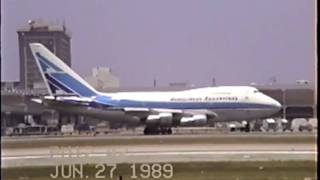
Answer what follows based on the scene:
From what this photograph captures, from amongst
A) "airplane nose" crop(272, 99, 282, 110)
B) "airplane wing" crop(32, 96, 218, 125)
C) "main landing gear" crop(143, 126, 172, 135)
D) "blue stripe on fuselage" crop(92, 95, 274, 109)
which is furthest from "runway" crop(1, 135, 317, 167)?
"blue stripe on fuselage" crop(92, 95, 274, 109)

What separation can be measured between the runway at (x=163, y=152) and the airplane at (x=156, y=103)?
18.3 inches

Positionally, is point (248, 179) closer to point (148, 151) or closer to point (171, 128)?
point (148, 151)

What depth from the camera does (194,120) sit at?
9.12 m

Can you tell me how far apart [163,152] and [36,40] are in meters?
2.17

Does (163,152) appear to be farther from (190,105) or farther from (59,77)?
(190,105)

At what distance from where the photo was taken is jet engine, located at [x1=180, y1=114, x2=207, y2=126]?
29.2 feet

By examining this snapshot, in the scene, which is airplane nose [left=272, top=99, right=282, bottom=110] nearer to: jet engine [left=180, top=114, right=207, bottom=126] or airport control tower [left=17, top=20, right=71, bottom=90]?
jet engine [left=180, top=114, right=207, bottom=126]

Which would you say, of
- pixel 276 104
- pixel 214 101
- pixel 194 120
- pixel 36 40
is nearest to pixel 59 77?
pixel 36 40

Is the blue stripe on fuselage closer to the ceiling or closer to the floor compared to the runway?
closer to the ceiling

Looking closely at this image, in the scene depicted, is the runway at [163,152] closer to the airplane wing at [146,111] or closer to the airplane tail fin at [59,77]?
the airplane wing at [146,111]

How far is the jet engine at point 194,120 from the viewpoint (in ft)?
29.2

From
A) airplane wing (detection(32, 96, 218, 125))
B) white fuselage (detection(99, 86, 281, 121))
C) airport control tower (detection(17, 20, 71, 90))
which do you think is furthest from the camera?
white fuselage (detection(99, 86, 281, 121))

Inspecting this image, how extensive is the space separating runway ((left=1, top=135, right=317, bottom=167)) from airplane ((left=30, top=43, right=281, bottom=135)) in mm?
466

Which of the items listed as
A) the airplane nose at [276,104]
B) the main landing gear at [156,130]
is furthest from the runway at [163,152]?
the airplane nose at [276,104]
